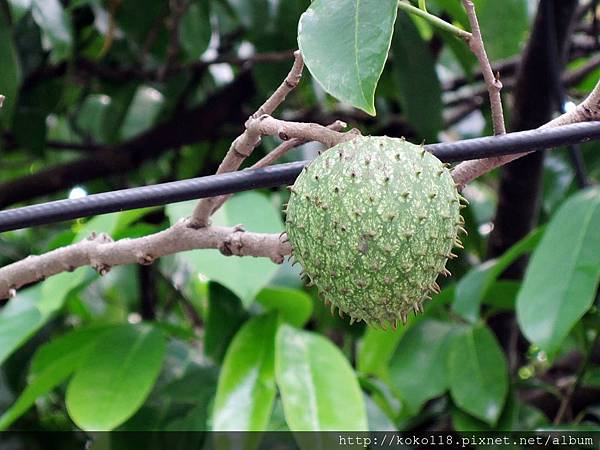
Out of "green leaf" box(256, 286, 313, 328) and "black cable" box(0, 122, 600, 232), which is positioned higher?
"black cable" box(0, 122, 600, 232)

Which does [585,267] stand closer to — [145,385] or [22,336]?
[145,385]

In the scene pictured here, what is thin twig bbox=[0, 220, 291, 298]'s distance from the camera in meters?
0.82

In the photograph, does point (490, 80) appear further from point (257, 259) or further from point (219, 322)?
point (219, 322)

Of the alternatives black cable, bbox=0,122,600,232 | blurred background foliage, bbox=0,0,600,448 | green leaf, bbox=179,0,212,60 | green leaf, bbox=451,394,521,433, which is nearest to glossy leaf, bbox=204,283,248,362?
blurred background foliage, bbox=0,0,600,448

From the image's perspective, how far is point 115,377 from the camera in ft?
4.36

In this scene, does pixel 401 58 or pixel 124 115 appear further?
pixel 124 115

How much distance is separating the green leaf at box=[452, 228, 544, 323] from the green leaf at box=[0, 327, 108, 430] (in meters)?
0.64

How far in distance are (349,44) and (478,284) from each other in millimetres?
853

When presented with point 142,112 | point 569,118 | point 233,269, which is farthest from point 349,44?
point 142,112

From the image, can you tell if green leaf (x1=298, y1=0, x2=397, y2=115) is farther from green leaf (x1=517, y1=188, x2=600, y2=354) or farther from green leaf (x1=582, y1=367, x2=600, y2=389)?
green leaf (x1=582, y1=367, x2=600, y2=389)

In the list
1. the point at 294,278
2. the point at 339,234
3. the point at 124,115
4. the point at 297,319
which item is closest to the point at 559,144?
the point at 339,234

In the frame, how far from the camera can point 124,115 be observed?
6.61 ft

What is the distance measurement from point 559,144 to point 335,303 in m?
0.25

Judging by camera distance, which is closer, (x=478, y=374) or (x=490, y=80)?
(x=490, y=80)
